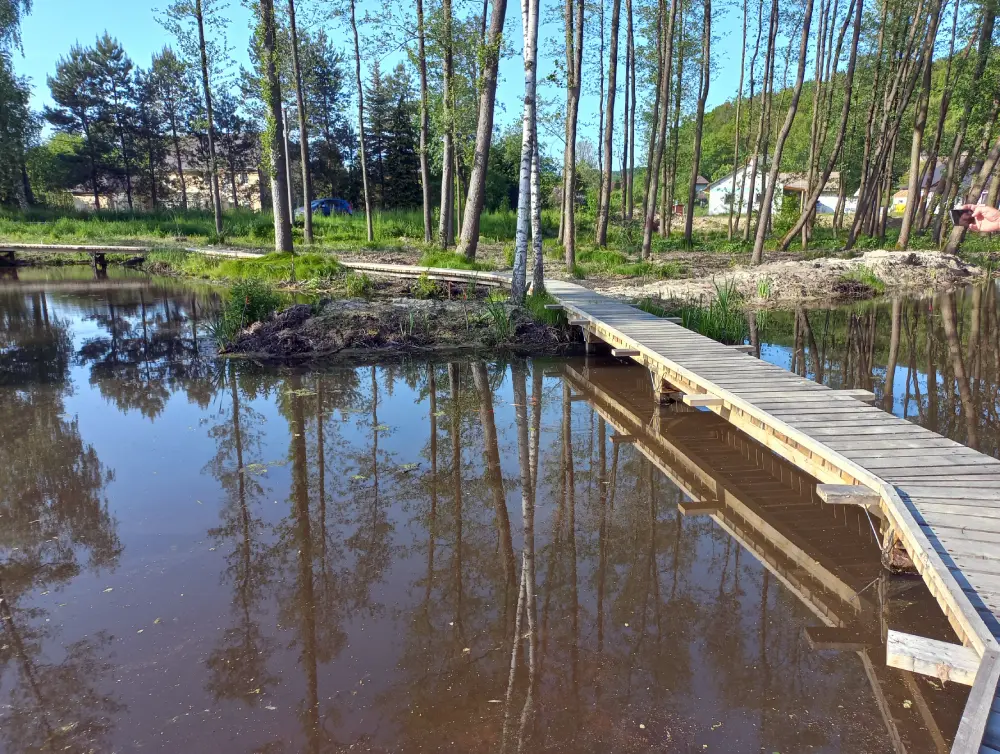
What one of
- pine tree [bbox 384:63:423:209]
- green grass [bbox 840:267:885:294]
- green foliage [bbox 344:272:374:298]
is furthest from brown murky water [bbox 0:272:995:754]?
pine tree [bbox 384:63:423:209]

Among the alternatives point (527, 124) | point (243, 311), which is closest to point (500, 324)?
point (527, 124)

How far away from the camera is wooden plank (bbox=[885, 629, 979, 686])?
288 cm

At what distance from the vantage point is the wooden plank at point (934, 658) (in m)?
2.88

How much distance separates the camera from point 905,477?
14.8 ft

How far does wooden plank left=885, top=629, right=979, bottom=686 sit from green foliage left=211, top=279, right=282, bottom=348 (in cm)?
1010

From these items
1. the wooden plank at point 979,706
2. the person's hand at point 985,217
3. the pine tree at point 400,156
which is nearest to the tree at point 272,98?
the person's hand at point 985,217

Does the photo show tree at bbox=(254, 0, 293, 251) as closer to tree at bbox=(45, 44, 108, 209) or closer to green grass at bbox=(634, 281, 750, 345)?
green grass at bbox=(634, 281, 750, 345)

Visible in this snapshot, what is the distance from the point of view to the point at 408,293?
47.1ft

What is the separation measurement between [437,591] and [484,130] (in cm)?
1240

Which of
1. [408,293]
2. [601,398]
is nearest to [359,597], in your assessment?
[601,398]

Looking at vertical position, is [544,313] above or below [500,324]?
above

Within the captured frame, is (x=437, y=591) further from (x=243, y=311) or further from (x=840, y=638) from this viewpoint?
(x=243, y=311)

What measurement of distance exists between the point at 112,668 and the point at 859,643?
396cm

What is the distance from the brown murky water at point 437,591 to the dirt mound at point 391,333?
296 cm
